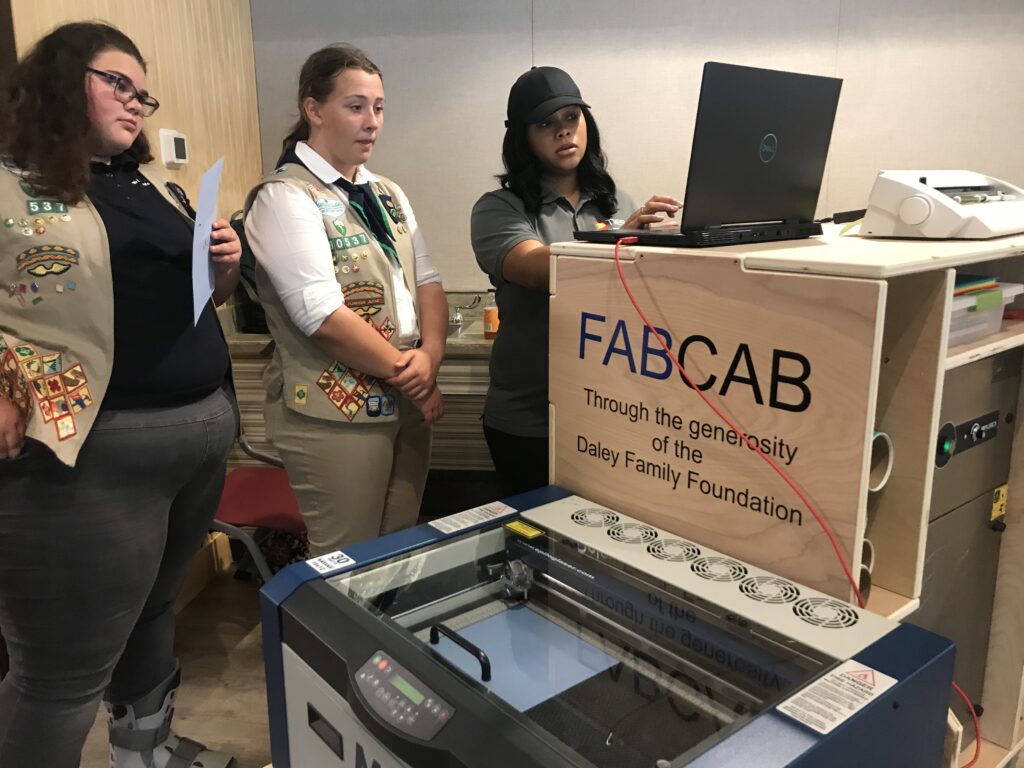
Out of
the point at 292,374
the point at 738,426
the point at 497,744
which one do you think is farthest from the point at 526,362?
the point at 497,744

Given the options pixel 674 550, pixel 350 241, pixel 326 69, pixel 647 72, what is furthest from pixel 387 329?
pixel 647 72

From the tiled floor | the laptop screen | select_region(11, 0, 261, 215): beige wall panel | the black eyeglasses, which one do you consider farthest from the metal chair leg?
the laptop screen

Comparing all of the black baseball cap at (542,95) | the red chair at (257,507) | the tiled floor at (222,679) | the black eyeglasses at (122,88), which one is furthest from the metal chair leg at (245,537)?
the black baseball cap at (542,95)

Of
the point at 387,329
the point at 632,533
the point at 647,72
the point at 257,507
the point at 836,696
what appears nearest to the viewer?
the point at 836,696

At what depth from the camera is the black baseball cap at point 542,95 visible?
152cm

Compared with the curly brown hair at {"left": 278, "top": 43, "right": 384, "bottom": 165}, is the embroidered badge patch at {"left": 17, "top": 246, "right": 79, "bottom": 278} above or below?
below

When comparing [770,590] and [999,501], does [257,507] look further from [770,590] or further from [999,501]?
[999,501]

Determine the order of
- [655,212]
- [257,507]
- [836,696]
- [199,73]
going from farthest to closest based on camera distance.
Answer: [199,73], [257,507], [655,212], [836,696]

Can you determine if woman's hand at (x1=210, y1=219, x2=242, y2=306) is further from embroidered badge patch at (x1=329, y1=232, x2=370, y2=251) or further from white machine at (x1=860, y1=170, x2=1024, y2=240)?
white machine at (x1=860, y1=170, x2=1024, y2=240)

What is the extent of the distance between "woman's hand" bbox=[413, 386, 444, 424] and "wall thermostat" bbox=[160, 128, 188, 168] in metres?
1.35

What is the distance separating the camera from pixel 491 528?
112 centimetres

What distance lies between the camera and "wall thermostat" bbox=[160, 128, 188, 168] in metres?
2.33

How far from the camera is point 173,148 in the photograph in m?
2.37

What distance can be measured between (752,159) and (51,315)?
3.27 ft
